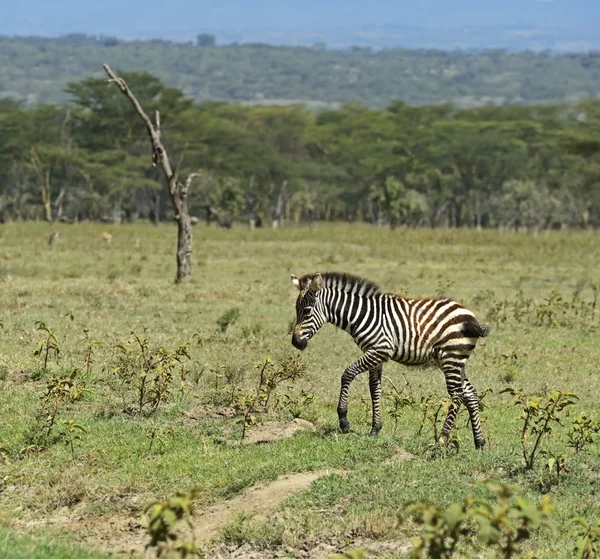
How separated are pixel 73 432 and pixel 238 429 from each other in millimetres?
1591

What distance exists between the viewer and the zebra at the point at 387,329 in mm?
10133

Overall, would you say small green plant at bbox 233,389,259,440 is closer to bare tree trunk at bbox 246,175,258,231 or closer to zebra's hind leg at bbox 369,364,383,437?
zebra's hind leg at bbox 369,364,383,437

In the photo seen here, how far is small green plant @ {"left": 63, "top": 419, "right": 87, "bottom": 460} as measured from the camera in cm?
934

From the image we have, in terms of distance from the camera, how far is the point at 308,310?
34.0ft

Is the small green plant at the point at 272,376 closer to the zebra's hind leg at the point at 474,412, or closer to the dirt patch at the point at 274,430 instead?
the dirt patch at the point at 274,430

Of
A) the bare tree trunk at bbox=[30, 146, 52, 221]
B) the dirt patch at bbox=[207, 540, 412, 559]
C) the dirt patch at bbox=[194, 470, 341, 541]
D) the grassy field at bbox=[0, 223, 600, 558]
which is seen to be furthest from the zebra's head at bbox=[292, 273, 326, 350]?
the bare tree trunk at bbox=[30, 146, 52, 221]

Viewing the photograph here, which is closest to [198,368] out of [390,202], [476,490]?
[476,490]

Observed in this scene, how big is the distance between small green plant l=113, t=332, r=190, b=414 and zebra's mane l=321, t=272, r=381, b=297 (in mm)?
1650

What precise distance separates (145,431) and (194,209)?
61.2 m

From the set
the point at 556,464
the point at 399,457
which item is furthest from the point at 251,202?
the point at 556,464

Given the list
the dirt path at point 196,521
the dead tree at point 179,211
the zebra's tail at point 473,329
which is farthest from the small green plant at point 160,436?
the dead tree at point 179,211

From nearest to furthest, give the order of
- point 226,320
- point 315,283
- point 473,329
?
point 473,329 → point 315,283 → point 226,320

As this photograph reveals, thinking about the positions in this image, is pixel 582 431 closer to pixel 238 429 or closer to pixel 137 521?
pixel 238 429

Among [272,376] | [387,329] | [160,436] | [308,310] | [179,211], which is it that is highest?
[179,211]
